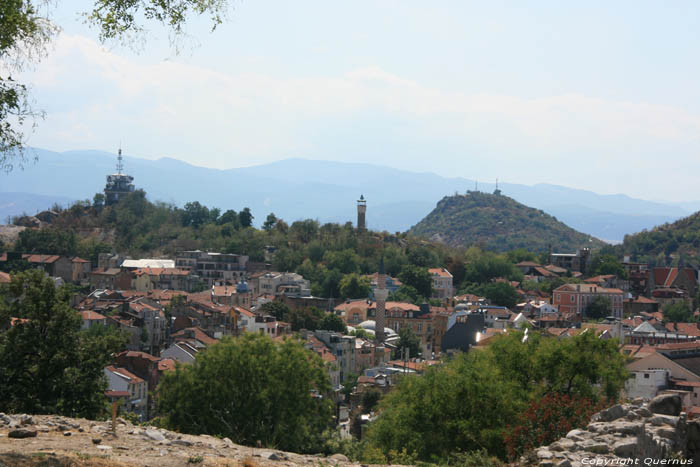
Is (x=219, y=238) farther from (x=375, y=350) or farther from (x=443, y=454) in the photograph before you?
(x=443, y=454)

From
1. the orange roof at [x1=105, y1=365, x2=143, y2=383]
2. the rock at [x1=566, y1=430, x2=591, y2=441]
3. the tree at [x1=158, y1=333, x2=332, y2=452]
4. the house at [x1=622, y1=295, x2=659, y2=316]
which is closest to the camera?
the rock at [x1=566, y1=430, x2=591, y2=441]

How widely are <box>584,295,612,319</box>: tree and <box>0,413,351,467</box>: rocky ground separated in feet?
204

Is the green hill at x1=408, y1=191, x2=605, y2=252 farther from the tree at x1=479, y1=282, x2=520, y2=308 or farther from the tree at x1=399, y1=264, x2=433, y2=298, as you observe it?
the tree at x1=479, y1=282, x2=520, y2=308

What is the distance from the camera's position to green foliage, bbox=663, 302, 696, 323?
6738 cm

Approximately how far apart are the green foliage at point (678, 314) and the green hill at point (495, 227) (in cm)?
8793

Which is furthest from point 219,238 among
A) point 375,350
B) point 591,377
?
point 591,377

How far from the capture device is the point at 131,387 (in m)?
34.2

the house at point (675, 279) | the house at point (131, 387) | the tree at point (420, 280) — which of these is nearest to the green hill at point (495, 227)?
the house at point (675, 279)

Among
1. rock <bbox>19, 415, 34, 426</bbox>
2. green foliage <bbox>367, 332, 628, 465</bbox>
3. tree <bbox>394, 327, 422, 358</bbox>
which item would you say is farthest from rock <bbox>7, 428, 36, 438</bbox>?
tree <bbox>394, 327, 422, 358</bbox>

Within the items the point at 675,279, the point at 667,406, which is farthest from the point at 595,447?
the point at 675,279

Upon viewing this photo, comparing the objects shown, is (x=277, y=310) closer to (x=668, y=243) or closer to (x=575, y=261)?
(x=575, y=261)

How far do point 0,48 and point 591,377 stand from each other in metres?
14.2

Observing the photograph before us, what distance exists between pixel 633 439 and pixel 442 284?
2902 inches

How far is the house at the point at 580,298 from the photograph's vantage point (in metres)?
71.6
